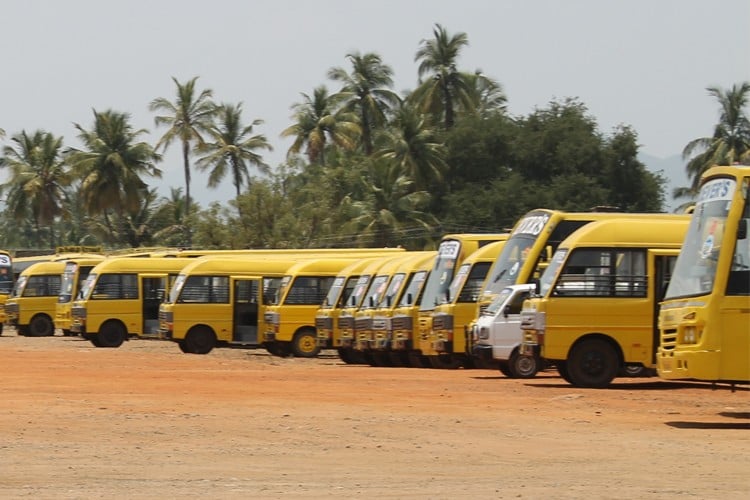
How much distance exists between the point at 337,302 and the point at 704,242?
1929cm

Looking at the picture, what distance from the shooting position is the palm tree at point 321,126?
83.6 meters

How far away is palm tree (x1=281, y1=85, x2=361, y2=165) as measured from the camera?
83.6m

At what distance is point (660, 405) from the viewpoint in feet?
63.0

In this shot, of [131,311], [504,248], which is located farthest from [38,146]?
[504,248]

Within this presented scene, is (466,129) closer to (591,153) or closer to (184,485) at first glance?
(591,153)

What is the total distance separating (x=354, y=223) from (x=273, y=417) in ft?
169

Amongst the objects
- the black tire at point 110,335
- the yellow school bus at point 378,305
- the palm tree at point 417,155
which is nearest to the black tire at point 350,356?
the yellow school bus at point 378,305

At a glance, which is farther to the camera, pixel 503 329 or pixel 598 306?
pixel 503 329

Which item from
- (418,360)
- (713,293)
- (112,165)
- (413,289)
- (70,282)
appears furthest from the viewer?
(112,165)

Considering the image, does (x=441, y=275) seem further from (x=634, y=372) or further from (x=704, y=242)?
(x=704, y=242)

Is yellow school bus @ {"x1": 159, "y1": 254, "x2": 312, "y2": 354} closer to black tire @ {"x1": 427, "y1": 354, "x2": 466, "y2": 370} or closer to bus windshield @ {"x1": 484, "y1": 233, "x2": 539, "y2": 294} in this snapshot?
black tire @ {"x1": 427, "y1": 354, "x2": 466, "y2": 370}

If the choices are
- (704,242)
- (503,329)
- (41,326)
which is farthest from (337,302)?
(41,326)

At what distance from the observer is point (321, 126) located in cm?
8450

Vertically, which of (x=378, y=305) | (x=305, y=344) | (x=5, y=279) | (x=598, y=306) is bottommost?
(x=305, y=344)
